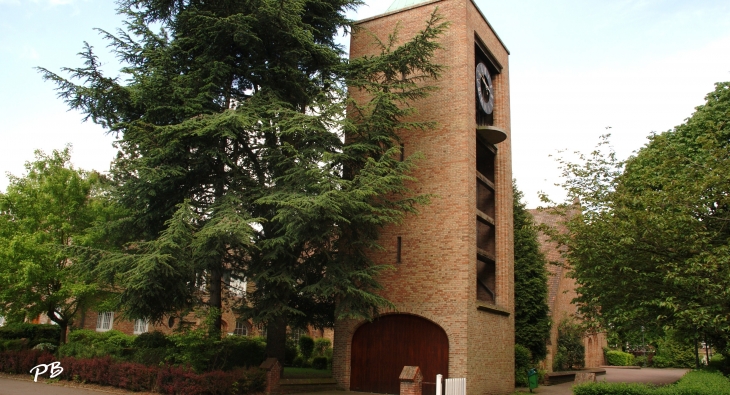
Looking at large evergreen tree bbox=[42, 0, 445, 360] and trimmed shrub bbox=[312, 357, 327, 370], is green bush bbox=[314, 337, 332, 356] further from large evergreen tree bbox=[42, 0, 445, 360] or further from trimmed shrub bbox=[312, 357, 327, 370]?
large evergreen tree bbox=[42, 0, 445, 360]

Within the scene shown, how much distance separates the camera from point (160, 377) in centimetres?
1541

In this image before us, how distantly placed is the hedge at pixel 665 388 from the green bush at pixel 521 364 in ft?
27.8

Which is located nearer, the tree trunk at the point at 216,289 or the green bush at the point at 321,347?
the tree trunk at the point at 216,289

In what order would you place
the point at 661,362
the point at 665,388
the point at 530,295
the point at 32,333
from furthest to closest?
1. the point at 661,362
2. the point at 530,295
3. the point at 32,333
4. the point at 665,388

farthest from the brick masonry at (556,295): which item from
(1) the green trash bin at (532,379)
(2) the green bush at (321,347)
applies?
(2) the green bush at (321,347)

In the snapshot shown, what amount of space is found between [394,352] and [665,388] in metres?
8.14

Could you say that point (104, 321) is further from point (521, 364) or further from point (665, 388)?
point (665, 388)

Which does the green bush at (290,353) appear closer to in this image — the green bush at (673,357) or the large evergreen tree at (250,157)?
the large evergreen tree at (250,157)

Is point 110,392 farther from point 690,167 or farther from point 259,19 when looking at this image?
point 690,167

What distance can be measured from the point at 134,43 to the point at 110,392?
1109 cm

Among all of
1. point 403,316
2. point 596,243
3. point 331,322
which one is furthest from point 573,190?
point 331,322

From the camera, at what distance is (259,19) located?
1761 centimetres

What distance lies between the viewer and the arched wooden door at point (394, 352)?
18.2 meters

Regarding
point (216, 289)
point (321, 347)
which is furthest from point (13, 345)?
point (321, 347)
